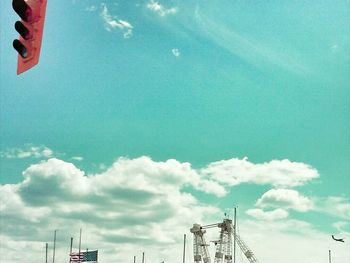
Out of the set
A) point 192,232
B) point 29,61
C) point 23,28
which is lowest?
point 29,61

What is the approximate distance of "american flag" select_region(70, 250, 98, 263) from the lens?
88.2m

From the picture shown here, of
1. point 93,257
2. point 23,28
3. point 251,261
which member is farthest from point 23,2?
point 251,261

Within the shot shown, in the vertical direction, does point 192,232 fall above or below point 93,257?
above

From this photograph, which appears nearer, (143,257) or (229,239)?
(143,257)

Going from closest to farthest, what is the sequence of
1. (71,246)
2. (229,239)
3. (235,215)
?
1. (71,246)
2. (235,215)
3. (229,239)

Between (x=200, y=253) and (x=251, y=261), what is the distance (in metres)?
14.4

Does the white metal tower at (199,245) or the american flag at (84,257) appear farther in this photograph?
the white metal tower at (199,245)

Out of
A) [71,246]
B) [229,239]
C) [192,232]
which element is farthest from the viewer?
[192,232]

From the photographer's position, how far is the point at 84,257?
92938mm

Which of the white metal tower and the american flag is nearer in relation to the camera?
the american flag

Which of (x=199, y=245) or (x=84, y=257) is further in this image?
(x=199, y=245)

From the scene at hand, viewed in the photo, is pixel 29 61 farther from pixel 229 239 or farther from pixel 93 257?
pixel 229 239

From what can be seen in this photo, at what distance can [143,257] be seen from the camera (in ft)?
410

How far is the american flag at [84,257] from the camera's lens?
290 feet
